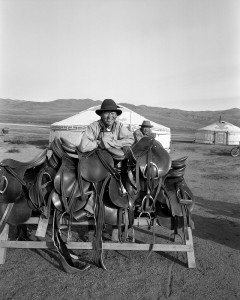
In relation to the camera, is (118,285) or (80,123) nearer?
(118,285)

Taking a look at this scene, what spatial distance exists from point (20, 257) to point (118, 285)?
49.6 inches

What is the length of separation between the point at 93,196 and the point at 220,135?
2292 centimetres

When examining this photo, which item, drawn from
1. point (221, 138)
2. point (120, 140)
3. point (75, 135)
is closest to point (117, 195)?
point (120, 140)

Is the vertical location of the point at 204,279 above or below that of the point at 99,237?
below

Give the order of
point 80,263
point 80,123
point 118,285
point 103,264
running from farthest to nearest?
point 80,123
point 80,263
point 103,264
point 118,285

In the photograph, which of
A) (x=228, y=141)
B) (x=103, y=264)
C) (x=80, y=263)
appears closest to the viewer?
(x=103, y=264)

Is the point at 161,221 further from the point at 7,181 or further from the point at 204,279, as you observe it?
the point at 7,181

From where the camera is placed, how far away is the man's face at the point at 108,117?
3.51m

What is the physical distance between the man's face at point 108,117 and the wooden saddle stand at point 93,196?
599 mm

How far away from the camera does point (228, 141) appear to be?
23.6 meters

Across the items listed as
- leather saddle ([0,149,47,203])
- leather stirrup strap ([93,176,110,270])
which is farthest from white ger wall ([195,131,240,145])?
leather saddle ([0,149,47,203])

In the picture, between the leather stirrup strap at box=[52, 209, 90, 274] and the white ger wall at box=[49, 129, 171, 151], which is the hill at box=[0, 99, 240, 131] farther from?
the leather stirrup strap at box=[52, 209, 90, 274]

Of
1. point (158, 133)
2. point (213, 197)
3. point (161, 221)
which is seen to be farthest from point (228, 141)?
point (161, 221)

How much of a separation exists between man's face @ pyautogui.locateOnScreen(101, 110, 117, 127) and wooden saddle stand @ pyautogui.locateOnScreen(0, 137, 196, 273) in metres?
0.60
